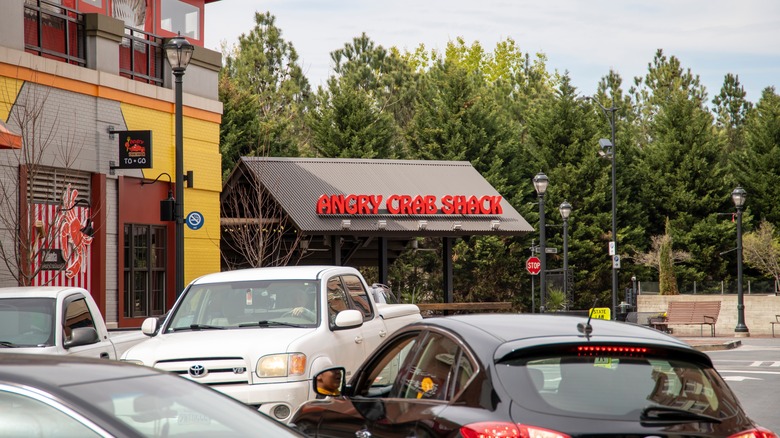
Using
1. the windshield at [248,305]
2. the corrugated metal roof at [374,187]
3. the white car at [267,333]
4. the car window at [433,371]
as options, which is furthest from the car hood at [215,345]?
the corrugated metal roof at [374,187]

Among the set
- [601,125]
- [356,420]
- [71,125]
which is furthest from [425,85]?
[356,420]

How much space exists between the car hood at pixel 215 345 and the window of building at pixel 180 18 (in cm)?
1926

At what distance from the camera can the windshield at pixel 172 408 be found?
404cm

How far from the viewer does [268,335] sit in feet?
34.1

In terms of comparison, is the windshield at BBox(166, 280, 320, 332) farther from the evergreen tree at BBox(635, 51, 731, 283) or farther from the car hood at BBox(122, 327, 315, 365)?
the evergreen tree at BBox(635, 51, 731, 283)

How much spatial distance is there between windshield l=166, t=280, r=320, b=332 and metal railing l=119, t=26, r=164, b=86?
16068 mm

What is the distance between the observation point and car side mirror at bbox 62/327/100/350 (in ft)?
35.2

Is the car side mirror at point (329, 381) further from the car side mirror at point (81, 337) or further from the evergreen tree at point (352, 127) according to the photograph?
the evergreen tree at point (352, 127)

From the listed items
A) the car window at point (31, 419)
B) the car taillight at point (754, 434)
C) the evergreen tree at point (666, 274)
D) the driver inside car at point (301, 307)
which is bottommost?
the evergreen tree at point (666, 274)

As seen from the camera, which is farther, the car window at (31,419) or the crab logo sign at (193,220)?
the crab logo sign at (193,220)

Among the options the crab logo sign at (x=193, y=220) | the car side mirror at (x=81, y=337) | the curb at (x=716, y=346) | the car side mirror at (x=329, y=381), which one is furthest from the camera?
the curb at (x=716, y=346)

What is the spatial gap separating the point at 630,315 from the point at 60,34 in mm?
22419

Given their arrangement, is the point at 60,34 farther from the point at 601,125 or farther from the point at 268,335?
the point at 601,125

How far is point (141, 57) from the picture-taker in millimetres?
27250
